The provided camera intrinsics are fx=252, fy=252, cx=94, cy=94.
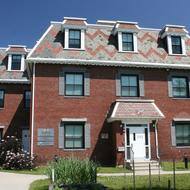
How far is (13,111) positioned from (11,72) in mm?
3426

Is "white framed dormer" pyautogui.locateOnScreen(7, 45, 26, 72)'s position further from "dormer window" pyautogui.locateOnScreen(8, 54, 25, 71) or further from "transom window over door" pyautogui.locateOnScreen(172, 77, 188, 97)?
"transom window over door" pyautogui.locateOnScreen(172, 77, 188, 97)

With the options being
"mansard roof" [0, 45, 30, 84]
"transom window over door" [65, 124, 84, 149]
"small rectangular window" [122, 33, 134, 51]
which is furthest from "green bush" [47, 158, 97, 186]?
"mansard roof" [0, 45, 30, 84]

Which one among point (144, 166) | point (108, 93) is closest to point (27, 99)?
point (108, 93)

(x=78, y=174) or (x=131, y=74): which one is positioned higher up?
(x=131, y=74)

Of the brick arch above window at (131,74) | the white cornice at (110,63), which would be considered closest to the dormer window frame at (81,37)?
the white cornice at (110,63)

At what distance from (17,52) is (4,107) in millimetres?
5151

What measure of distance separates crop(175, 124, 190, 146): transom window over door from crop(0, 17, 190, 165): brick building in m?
0.07

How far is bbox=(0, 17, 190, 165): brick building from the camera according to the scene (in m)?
15.9

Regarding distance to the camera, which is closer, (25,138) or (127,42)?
(127,42)

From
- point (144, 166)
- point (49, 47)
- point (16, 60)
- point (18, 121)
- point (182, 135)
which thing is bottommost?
point (144, 166)

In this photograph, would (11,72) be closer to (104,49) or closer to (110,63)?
(104,49)

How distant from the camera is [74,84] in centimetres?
1697

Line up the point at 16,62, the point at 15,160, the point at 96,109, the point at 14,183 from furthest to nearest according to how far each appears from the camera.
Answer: the point at 16,62 < the point at 96,109 < the point at 15,160 < the point at 14,183

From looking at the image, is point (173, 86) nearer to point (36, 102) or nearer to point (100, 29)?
point (100, 29)
